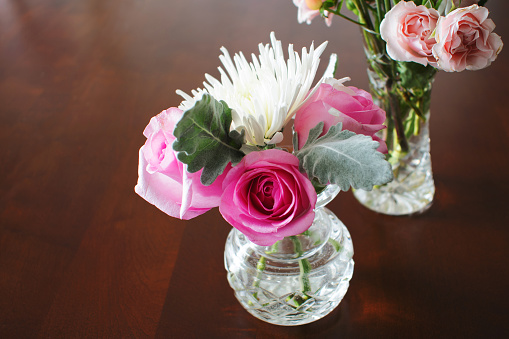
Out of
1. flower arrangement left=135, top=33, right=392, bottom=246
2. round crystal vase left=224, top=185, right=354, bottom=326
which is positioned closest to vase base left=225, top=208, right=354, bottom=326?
round crystal vase left=224, top=185, right=354, bottom=326

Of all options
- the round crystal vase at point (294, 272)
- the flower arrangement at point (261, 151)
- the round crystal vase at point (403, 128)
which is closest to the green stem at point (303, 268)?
the round crystal vase at point (294, 272)

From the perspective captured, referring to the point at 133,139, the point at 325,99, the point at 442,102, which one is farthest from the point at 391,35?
the point at 133,139

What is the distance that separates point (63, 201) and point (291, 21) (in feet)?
2.15

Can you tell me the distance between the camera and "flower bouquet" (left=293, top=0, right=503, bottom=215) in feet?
1.81

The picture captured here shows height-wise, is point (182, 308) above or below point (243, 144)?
below

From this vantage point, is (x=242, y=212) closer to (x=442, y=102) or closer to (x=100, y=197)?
(x=100, y=197)

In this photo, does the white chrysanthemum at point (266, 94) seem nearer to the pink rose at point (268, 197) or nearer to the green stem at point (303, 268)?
the pink rose at point (268, 197)

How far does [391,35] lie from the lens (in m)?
0.58

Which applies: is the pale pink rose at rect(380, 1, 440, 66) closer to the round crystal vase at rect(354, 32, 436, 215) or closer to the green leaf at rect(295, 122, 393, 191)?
the round crystal vase at rect(354, 32, 436, 215)

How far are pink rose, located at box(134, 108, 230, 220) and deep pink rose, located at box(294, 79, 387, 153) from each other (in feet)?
0.30

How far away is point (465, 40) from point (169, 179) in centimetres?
33

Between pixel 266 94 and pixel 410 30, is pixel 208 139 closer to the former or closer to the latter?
pixel 266 94

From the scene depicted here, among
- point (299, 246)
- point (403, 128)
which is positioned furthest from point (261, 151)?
point (403, 128)

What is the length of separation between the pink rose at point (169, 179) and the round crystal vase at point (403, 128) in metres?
0.32
